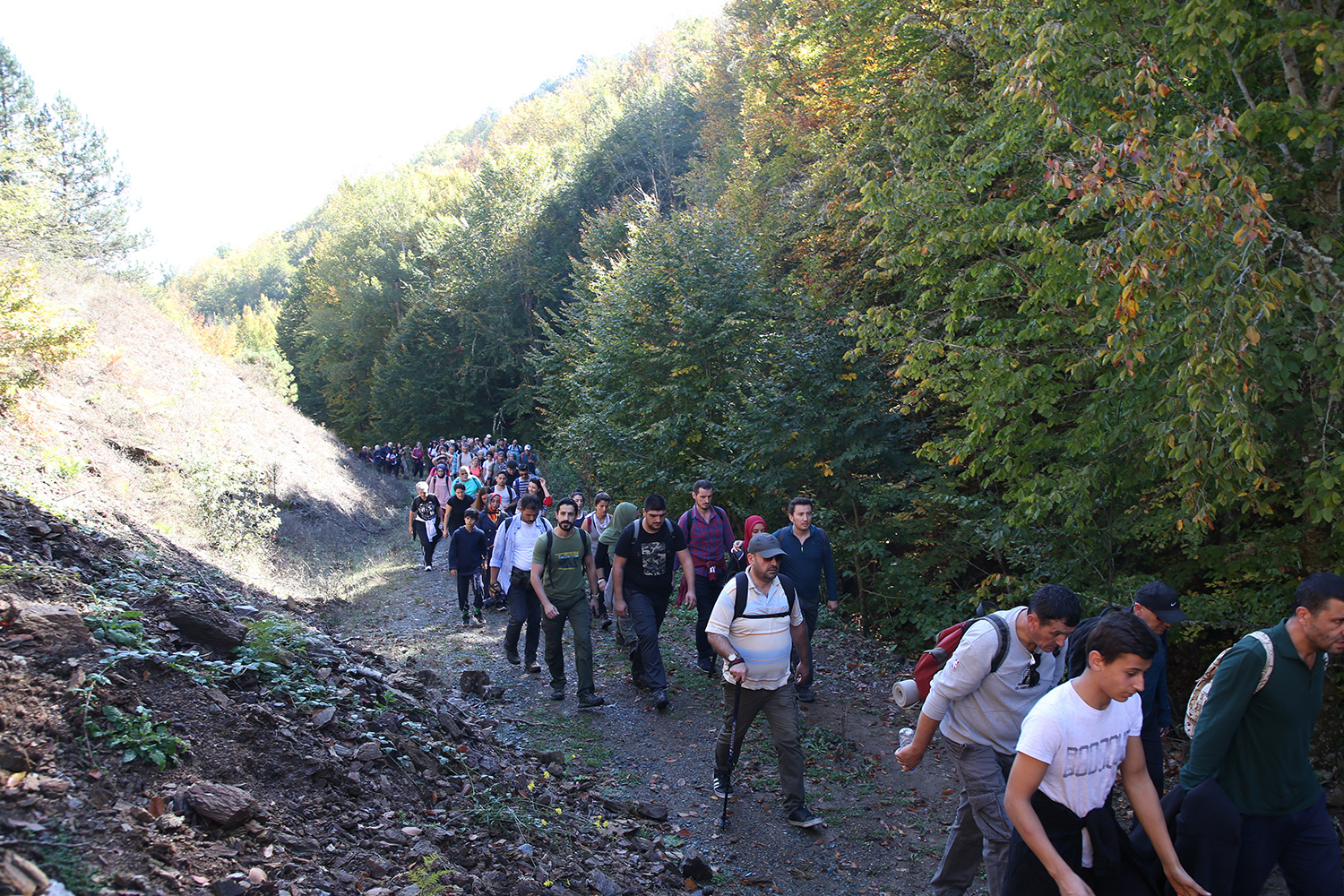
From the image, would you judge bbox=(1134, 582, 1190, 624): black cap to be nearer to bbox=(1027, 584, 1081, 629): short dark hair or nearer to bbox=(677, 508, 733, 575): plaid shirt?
bbox=(1027, 584, 1081, 629): short dark hair

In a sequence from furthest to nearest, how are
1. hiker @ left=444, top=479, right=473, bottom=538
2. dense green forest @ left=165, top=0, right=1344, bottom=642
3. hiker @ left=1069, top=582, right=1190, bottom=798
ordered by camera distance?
hiker @ left=444, top=479, right=473, bottom=538, dense green forest @ left=165, top=0, right=1344, bottom=642, hiker @ left=1069, top=582, right=1190, bottom=798

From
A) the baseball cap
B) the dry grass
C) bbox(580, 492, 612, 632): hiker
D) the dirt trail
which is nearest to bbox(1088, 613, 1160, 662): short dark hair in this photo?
the baseball cap

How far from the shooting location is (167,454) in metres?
15.6

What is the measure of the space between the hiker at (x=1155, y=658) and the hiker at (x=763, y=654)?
208 centimetres

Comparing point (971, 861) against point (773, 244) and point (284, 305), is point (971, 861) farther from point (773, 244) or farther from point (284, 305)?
point (284, 305)

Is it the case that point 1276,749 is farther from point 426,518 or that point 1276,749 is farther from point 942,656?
point 426,518

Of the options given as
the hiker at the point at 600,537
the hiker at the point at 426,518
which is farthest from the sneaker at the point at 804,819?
the hiker at the point at 426,518

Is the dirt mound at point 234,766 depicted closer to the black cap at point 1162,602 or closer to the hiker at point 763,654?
the hiker at point 763,654

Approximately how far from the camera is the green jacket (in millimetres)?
3643

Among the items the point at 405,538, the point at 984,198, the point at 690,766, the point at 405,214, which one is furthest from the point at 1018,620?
the point at 405,214

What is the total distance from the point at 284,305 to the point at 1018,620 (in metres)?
81.3

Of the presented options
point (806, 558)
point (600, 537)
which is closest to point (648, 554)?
point (806, 558)

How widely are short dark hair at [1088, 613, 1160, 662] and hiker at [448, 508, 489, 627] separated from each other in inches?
406

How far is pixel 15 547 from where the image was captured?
20.3 ft
